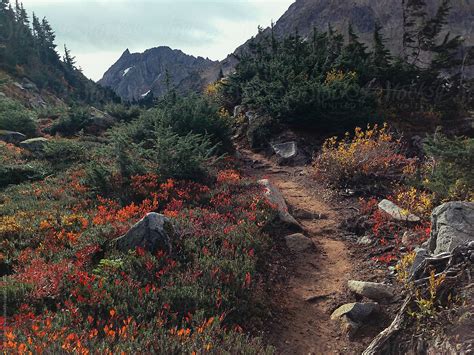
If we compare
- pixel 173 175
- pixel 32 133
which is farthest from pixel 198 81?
pixel 173 175

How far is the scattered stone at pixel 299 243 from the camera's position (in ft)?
27.6

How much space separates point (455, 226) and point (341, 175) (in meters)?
6.03

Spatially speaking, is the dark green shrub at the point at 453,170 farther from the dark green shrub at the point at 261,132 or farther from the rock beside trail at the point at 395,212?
the dark green shrub at the point at 261,132

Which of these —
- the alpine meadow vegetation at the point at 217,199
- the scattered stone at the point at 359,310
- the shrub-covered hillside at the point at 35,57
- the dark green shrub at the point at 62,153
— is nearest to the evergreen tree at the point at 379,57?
the alpine meadow vegetation at the point at 217,199

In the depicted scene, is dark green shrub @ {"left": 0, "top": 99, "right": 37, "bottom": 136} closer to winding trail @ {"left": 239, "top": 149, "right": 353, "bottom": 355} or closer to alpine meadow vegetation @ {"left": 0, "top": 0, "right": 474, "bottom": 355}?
alpine meadow vegetation @ {"left": 0, "top": 0, "right": 474, "bottom": 355}

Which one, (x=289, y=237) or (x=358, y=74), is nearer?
(x=289, y=237)

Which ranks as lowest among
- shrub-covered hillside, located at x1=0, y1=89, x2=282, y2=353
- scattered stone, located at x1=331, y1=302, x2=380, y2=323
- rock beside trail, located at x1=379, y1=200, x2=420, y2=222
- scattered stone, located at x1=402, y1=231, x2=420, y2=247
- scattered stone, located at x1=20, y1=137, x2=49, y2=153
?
scattered stone, located at x1=331, y1=302, x2=380, y2=323

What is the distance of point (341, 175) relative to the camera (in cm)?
1190

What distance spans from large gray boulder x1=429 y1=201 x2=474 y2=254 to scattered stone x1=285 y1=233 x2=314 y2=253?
2847 mm

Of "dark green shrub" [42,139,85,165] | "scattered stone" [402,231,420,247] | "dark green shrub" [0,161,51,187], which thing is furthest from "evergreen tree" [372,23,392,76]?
"dark green shrub" [0,161,51,187]

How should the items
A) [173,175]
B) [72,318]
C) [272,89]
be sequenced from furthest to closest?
[272,89]
[173,175]
[72,318]

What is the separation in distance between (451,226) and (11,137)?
66.0 feet

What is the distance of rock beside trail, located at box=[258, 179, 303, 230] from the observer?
9336 millimetres

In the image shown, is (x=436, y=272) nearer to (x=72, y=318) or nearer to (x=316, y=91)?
(x=72, y=318)
